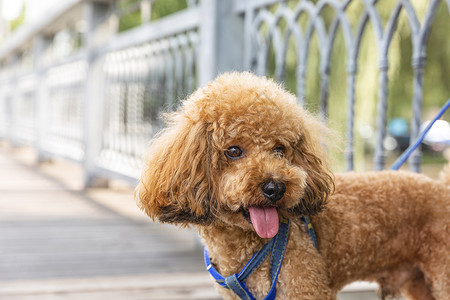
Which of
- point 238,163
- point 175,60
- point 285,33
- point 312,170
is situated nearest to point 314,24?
point 285,33

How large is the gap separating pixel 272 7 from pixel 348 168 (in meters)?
1.12

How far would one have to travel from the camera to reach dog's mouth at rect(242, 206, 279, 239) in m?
→ 1.31

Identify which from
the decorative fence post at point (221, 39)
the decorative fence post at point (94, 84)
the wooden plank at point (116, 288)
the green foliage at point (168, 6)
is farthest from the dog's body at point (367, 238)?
the green foliage at point (168, 6)

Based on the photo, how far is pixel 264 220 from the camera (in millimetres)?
1321

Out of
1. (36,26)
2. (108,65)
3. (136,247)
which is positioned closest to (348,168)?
(136,247)

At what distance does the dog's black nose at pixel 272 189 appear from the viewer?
4.24 feet

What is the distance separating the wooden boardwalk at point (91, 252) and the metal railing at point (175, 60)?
46cm

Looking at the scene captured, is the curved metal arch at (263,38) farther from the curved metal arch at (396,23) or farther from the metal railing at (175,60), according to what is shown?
the curved metal arch at (396,23)

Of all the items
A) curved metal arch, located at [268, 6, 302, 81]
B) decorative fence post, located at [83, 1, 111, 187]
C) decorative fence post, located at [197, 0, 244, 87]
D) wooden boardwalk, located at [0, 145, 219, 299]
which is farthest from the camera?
decorative fence post, located at [83, 1, 111, 187]

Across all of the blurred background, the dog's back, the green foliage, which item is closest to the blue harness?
the dog's back

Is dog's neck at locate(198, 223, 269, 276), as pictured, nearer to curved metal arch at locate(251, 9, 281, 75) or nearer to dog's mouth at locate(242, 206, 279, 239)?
dog's mouth at locate(242, 206, 279, 239)

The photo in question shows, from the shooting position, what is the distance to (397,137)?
16344mm

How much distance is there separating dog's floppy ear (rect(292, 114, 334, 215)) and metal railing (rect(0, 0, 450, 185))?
654mm

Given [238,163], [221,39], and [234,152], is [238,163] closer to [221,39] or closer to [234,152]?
[234,152]
